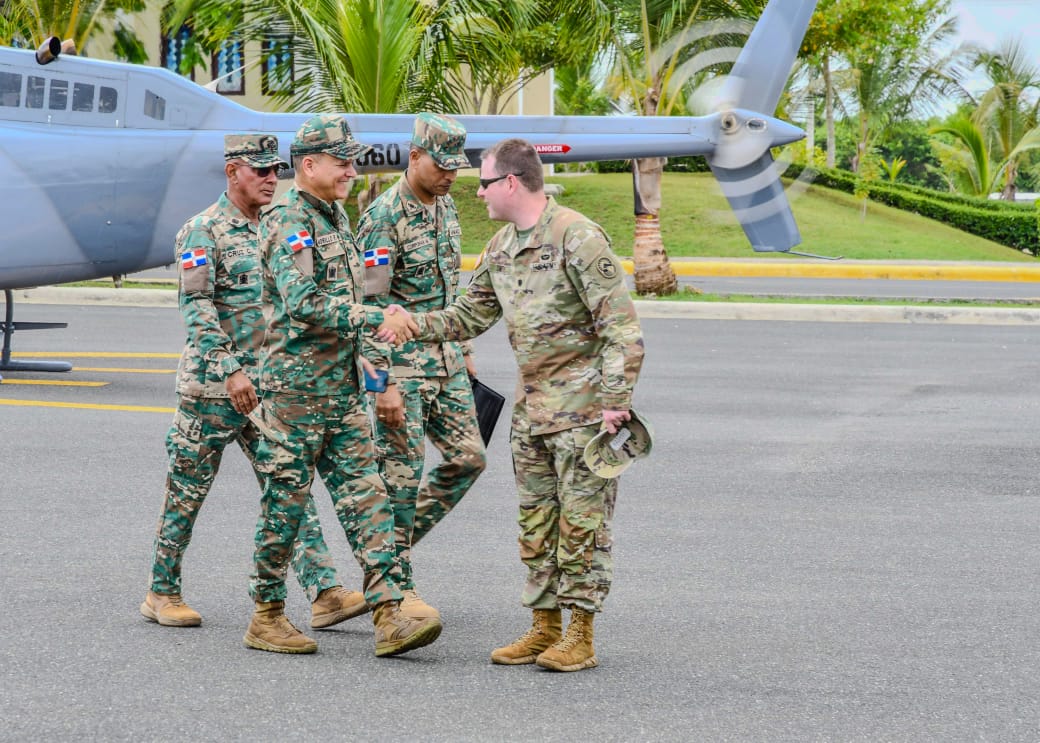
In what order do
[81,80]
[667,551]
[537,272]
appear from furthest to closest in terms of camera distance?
[81,80] → [667,551] → [537,272]

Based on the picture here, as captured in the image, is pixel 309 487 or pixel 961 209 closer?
pixel 309 487

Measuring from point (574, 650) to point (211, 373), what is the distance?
70.7 inches

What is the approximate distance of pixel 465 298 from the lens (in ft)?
18.1

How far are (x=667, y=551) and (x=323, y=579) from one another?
190 cm

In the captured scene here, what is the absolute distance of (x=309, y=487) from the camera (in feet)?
17.2

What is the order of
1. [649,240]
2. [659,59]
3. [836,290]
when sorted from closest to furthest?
[659,59]
[649,240]
[836,290]

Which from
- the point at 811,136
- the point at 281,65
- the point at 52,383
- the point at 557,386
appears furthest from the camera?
the point at 811,136

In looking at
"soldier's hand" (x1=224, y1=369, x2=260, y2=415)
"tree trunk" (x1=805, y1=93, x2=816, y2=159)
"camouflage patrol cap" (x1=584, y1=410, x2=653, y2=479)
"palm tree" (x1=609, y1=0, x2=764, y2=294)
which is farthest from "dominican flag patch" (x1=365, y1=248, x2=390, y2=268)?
"tree trunk" (x1=805, y1=93, x2=816, y2=159)

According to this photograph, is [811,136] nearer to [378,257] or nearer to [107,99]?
[107,99]

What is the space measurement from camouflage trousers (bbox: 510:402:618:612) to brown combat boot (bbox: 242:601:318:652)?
34.6 inches

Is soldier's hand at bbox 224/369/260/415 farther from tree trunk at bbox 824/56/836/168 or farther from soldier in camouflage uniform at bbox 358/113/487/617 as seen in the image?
tree trunk at bbox 824/56/836/168

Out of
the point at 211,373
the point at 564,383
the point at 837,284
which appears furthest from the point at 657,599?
the point at 837,284

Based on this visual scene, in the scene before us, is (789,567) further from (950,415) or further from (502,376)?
(502,376)

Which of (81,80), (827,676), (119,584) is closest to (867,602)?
(827,676)
